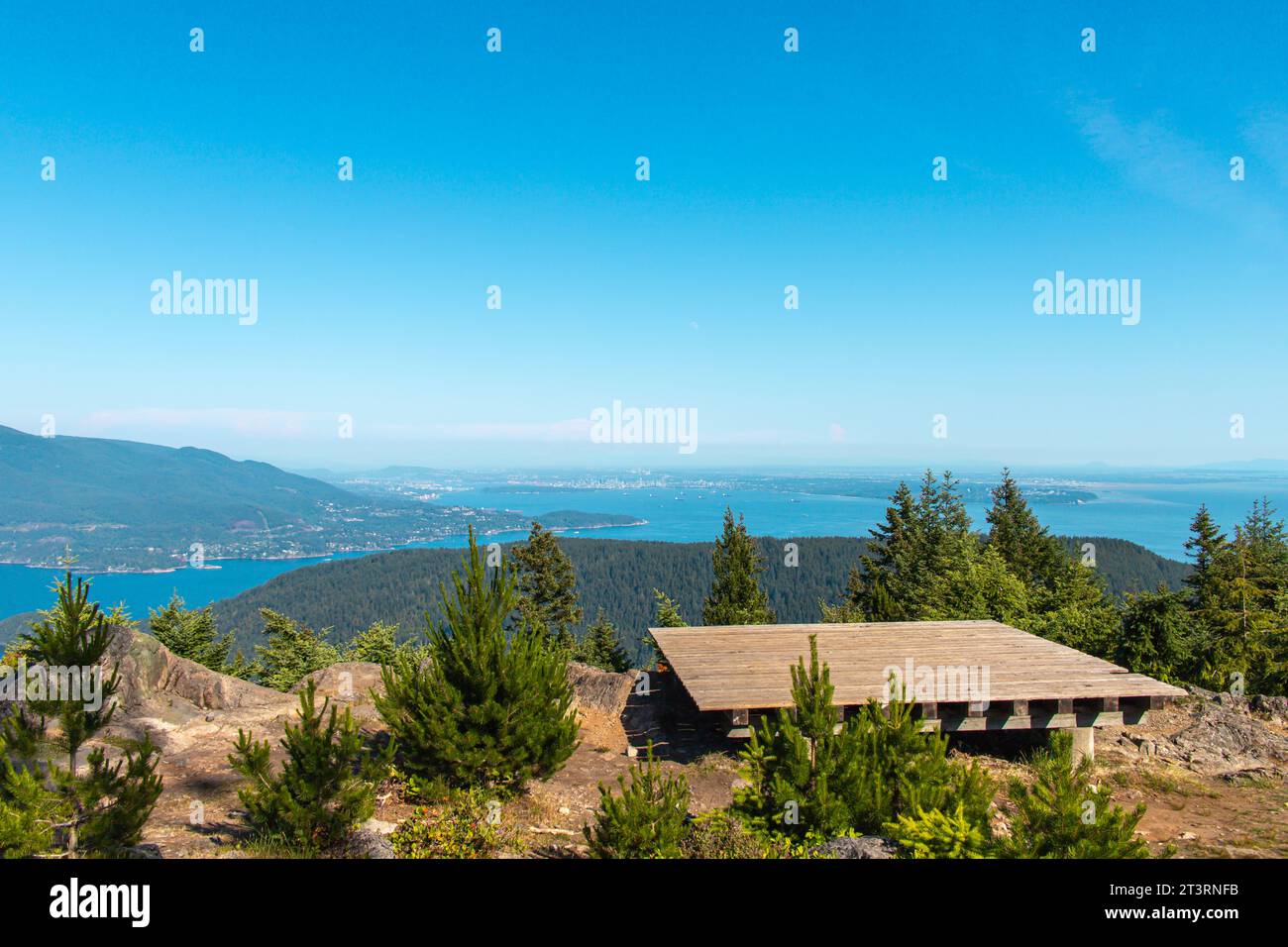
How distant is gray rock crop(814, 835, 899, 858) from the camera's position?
661 centimetres

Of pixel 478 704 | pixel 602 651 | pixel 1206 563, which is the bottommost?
pixel 602 651

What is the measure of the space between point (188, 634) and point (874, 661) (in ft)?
82.1

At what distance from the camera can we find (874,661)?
13445 mm

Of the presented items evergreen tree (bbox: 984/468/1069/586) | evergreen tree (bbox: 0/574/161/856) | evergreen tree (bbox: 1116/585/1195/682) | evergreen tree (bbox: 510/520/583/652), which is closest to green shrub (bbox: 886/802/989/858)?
evergreen tree (bbox: 0/574/161/856)

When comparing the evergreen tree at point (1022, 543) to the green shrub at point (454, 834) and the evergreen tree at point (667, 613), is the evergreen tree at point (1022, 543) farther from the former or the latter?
the green shrub at point (454, 834)

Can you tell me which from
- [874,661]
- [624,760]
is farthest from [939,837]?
[874,661]

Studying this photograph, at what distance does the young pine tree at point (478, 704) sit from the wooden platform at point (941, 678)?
2.75 meters

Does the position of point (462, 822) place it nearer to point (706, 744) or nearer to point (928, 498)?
A: point (706, 744)

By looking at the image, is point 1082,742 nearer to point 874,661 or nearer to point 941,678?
point 941,678

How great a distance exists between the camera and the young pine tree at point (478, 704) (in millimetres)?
9102

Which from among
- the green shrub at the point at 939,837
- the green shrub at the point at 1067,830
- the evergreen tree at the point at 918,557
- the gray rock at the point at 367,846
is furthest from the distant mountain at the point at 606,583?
the green shrub at the point at 1067,830
